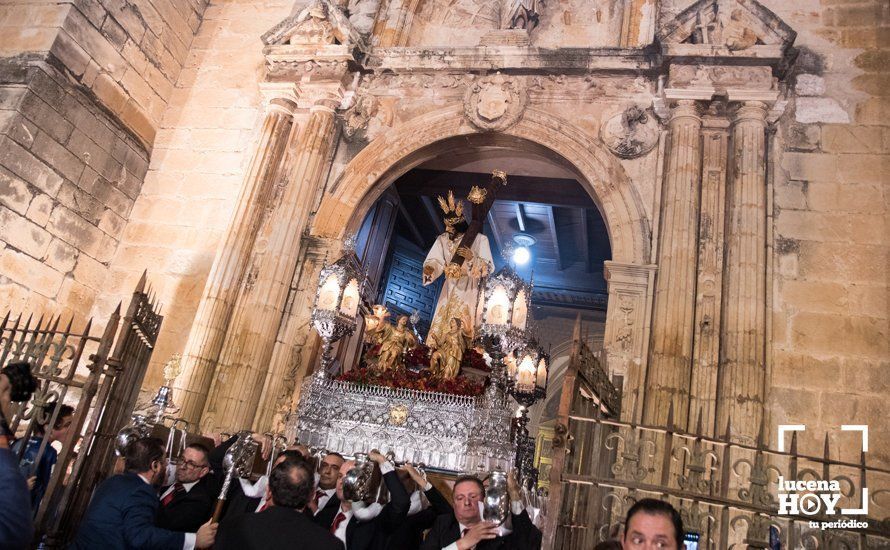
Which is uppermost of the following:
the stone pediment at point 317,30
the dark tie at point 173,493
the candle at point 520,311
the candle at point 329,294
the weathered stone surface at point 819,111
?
the stone pediment at point 317,30

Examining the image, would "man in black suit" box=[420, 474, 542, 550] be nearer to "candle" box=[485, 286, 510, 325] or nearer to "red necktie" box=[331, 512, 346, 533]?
"red necktie" box=[331, 512, 346, 533]

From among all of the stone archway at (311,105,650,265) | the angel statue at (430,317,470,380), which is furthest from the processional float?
the stone archway at (311,105,650,265)

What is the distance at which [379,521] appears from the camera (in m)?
3.87

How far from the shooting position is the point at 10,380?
3.15 m

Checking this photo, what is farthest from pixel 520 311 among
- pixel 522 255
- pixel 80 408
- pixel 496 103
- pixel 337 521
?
pixel 522 255

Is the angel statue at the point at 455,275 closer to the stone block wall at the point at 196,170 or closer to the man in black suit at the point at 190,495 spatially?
the stone block wall at the point at 196,170

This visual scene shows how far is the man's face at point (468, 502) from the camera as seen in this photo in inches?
137

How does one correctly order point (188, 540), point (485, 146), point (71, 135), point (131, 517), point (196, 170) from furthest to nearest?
point (196, 170) < point (485, 146) < point (71, 135) < point (188, 540) < point (131, 517)

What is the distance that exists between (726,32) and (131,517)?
25.4ft

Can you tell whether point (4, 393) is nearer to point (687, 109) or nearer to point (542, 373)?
point (542, 373)

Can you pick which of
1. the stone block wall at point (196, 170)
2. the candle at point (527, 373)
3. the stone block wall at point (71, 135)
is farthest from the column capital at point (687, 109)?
the stone block wall at point (71, 135)

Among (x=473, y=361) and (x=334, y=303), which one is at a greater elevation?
(x=334, y=303)

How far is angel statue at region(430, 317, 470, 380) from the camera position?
24.8 ft

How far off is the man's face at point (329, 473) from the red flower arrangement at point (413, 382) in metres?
2.64
